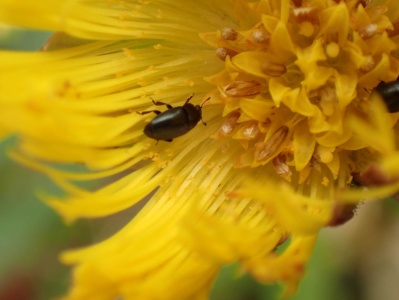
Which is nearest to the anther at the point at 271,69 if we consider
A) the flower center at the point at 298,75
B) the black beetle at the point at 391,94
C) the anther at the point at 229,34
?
the flower center at the point at 298,75

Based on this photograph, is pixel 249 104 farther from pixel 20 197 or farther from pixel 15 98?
pixel 20 197

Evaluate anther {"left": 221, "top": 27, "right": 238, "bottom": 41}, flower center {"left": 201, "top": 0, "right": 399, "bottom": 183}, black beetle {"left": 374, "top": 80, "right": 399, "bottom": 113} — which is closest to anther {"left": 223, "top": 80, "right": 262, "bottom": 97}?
flower center {"left": 201, "top": 0, "right": 399, "bottom": 183}

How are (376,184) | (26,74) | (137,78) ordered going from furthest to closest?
(137,78)
(26,74)
(376,184)

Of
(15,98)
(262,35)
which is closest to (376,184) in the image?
(262,35)

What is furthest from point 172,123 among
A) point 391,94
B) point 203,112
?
point 391,94

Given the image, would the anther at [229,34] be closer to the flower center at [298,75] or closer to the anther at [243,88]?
the flower center at [298,75]

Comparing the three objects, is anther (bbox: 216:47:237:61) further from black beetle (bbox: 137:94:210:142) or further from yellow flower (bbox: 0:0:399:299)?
black beetle (bbox: 137:94:210:142)
